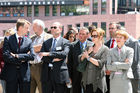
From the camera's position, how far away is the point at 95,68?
19.8 ft

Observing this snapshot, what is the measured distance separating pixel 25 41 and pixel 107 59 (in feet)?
5.36

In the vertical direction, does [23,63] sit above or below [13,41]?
below

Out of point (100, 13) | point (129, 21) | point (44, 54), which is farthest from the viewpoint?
point (100, 13)

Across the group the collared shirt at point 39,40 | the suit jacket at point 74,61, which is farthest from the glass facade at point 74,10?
the suit jacket at point 74,61

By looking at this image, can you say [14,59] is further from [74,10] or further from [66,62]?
[74,10]

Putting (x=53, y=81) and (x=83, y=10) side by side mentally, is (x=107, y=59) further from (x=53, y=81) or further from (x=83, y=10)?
(x=83, y=10)

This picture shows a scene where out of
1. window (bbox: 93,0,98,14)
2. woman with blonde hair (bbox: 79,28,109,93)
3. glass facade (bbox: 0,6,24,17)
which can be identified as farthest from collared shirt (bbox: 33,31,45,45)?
glass facade (bbox: 0,6,24,17)


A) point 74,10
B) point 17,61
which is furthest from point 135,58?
point 74,10

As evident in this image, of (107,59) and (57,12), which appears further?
(57,12)

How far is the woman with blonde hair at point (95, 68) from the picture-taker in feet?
19.7

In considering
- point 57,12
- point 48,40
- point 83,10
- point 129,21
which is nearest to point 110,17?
point 129,21

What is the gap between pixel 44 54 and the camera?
247 inches

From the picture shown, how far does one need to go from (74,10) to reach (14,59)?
6239 centimetres

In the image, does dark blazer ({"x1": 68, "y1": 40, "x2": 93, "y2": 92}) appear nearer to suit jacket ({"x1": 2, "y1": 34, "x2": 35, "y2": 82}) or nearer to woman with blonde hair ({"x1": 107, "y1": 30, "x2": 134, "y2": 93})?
woman with blonde hair ({"x1": 107, "y1": 30, "x2": 134, "y2": 93})
